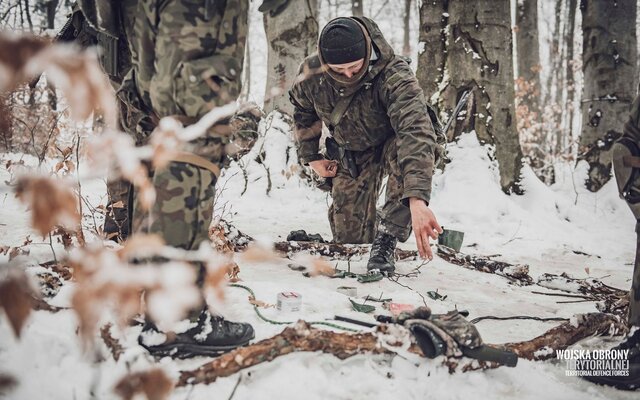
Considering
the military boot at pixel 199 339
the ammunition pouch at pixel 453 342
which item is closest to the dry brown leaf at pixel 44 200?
the military boot at pixel 199 339

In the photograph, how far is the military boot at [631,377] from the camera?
4.85 ft

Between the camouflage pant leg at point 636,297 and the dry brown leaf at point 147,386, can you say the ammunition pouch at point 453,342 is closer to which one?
the camouflage pant leg at point 636,297

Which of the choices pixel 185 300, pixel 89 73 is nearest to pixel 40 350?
pixel 185 300

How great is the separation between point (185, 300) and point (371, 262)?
2.04m

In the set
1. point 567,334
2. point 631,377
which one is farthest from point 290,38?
point 631,377

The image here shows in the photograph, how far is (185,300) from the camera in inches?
28.9

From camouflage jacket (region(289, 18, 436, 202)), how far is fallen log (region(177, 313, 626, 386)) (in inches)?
30.5

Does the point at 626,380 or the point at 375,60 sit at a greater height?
the point at 375,60

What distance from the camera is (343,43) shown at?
2.47 m

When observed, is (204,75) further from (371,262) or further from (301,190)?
(301,190)

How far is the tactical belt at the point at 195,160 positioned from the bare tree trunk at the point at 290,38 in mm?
4704

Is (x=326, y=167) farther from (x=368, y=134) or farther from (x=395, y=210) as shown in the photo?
(x=395, y=210)

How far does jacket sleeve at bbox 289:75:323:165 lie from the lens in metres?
3.24

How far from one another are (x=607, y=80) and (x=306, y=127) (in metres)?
4.60
